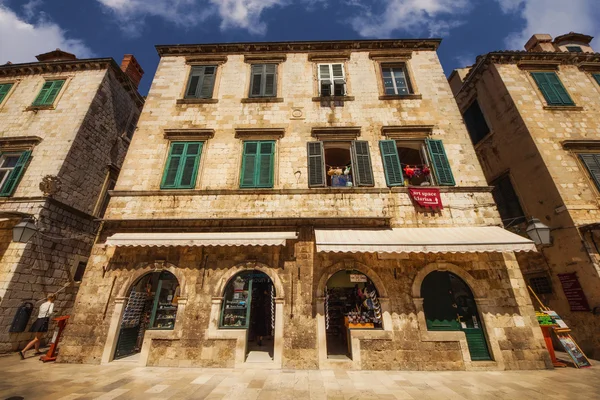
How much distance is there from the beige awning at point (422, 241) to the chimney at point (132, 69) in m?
14.7

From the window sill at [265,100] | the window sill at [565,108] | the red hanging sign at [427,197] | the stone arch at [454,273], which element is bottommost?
the stone arch at [454,273]

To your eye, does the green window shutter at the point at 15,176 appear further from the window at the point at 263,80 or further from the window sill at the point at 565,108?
the window sill at the point at 565,108

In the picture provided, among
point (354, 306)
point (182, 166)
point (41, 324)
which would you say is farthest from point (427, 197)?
point (41, 324)

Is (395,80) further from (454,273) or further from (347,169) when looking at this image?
(454,273)

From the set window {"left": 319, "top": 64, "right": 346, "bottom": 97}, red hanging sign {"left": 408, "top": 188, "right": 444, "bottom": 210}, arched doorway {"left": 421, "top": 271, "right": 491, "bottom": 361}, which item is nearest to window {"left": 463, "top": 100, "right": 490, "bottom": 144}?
red hanging sign {"left": 408, "top": 188, "right": 444, "bottom": 210}

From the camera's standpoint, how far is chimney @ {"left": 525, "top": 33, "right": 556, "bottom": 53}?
44.0ft

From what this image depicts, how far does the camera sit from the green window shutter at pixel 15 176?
31.0 feet

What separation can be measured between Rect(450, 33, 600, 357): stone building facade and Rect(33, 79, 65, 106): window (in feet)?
66.5

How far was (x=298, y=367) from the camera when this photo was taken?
627cm

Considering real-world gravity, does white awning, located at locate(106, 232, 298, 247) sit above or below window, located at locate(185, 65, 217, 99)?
below

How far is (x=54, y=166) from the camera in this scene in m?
9.90

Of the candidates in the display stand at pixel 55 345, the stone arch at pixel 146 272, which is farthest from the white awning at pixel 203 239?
the display stand at pixel 55 345

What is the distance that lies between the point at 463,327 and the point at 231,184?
7.88 metres

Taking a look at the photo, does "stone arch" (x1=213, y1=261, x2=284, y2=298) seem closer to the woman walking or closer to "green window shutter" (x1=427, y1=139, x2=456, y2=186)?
the woman walking
